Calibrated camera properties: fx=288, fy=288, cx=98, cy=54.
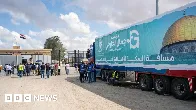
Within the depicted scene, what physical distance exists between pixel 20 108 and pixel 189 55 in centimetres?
674

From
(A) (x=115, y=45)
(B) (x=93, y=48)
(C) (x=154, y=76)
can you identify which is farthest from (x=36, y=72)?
(C) (x=154, y=76)

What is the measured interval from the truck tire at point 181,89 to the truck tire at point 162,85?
45 centimetres

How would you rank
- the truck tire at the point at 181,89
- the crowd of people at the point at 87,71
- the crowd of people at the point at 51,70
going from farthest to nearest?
the crowd of people at the point at 51,70 < the crowd of people at the point at 87,71 < the truck tire at the point at 181,89

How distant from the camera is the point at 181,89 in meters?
12.2

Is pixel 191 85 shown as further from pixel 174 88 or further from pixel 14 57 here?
pixel 14 57

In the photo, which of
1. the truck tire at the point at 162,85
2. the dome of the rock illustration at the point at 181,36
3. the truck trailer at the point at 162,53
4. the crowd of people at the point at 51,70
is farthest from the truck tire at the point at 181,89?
the crowd of people at the point at 51,70

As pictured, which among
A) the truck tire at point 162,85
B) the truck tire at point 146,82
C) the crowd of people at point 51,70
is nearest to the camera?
the truck tire at point 162,85

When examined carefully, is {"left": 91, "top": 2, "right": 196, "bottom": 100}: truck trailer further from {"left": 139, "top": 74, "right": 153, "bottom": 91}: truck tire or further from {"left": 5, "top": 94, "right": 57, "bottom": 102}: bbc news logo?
{"left": 5, "top": 94, "right": 57, "bottom": 102}: bbc news logo

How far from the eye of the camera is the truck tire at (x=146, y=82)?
15.1 meters

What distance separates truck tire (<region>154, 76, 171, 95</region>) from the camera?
1331cm

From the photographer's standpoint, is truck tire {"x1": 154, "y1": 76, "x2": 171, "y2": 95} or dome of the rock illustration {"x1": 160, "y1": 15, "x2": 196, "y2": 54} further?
truck tire {"x1": 154, "y1": 76, "x2": 171, "y2": 95}

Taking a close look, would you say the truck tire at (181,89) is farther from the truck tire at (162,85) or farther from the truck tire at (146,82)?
the truck tire at (146,82)

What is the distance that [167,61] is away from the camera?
12.9 meters

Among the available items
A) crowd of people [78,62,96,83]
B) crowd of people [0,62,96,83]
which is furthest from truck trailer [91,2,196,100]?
crowd of people [0,62,96,83]
